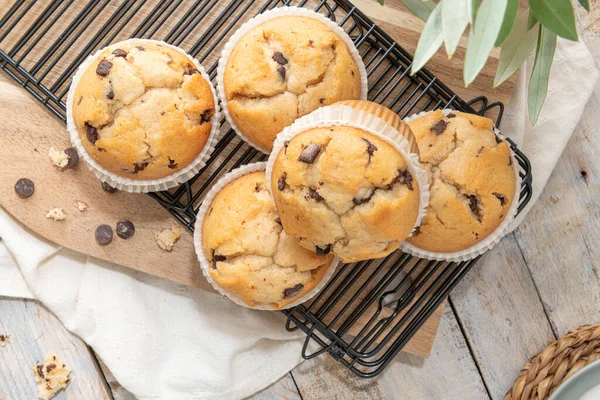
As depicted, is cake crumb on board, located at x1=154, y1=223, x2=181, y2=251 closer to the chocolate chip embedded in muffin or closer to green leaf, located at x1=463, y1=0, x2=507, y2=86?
the chocolate chip embedded in muffin

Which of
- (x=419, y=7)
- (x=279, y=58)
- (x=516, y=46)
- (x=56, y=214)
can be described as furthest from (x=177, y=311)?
(x=516, y=46)

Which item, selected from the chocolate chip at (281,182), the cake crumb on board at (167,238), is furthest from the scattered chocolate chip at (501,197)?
the cake crumb on board at (167,238)

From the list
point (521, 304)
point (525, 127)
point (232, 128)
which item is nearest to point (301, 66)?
point (232, 128)

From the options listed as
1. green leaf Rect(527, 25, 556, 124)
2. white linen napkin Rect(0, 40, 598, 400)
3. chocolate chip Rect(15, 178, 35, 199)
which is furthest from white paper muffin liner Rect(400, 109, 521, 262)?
chocolate chip Rect(15, 178, 35, 199)

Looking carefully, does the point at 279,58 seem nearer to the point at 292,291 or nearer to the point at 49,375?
the point at 292,291

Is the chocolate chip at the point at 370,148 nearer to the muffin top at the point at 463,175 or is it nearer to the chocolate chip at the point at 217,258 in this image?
the muffin top at the point at 463,175
